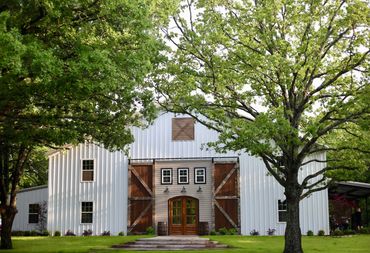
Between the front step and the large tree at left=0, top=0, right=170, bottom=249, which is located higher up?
the large tree at left=0, top=0, right=170, bottom=249

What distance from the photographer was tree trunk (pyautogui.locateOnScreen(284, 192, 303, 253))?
18031 mm

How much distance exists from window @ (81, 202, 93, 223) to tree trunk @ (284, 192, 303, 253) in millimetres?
15663

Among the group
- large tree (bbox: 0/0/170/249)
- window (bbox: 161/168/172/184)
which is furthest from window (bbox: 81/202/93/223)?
large tree (bbox: 0/0/170/249)

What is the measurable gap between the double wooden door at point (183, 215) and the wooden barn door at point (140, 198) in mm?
1227

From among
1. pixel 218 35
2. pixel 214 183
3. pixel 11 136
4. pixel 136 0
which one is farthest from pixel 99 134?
pixel 214 183

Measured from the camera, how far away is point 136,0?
12.7 meters

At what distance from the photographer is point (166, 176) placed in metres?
30.4

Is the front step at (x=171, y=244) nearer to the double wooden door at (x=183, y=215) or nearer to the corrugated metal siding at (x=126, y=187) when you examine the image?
the double wooden door at (x=183, y=215)

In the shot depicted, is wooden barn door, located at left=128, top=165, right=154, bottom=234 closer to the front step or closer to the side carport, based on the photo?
the front step

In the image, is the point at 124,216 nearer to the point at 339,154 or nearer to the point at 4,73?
the point at 339,154

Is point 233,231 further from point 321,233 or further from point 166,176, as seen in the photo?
point 166,176

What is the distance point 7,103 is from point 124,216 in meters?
16.9

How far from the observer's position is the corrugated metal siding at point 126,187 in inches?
1147

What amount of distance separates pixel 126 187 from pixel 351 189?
13.8 metres
